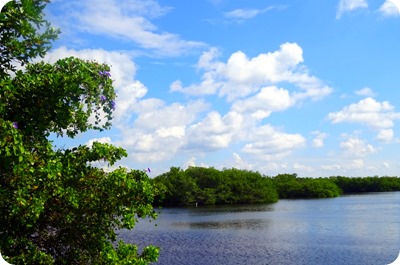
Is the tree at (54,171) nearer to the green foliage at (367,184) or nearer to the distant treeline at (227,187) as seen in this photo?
the distant treeline at (227,187)

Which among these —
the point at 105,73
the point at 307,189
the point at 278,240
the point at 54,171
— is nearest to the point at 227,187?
the point at 307,189

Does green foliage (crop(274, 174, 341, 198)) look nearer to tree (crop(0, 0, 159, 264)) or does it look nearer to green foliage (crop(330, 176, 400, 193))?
green foliage (crop(330, 176, 400, 193))

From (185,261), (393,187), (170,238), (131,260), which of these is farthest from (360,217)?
(393,187)

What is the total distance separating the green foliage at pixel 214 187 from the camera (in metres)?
76.4

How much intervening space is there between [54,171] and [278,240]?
2990 cm

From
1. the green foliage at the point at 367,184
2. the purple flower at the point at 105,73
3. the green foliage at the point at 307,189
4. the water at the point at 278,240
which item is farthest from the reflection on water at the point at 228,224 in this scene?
the green foliage at the point at 367,184

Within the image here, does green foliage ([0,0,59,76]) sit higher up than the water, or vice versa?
green foliage ([0,0,59,76])

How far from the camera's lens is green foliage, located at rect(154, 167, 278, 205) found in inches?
3007

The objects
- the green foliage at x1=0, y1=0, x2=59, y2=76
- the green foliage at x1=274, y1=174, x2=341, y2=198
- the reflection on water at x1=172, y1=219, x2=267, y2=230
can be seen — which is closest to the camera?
the green foliage at x1=0, y1=0, x2=59, y2=76

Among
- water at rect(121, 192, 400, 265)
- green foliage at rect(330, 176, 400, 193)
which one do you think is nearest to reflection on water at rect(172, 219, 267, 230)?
water at rect(121, 192, 400, 265)

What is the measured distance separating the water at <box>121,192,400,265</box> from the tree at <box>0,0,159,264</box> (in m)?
18.5

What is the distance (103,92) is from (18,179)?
199 cm

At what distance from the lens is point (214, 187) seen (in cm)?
8150

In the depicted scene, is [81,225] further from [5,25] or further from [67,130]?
[5,25]
